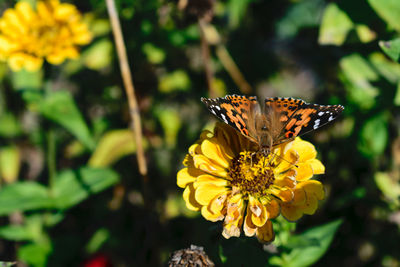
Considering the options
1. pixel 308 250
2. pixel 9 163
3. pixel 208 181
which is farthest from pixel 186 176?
pixel 9 163

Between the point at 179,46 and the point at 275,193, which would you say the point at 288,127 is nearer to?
the point at 275,193

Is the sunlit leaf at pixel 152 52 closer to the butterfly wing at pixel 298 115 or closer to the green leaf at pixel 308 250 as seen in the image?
the butterfly wing at pixel 298 115

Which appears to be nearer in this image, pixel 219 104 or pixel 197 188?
pixel 197 188

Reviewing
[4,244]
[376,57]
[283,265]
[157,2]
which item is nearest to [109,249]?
[4,244]

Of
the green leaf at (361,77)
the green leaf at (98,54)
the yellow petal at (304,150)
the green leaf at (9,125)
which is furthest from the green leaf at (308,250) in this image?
the green leaf at (9,125)

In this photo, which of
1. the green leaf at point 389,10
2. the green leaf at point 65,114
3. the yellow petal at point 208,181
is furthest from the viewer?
the green leaf at point 65,114

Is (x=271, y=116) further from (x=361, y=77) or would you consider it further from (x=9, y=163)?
(x=9, y=163)
